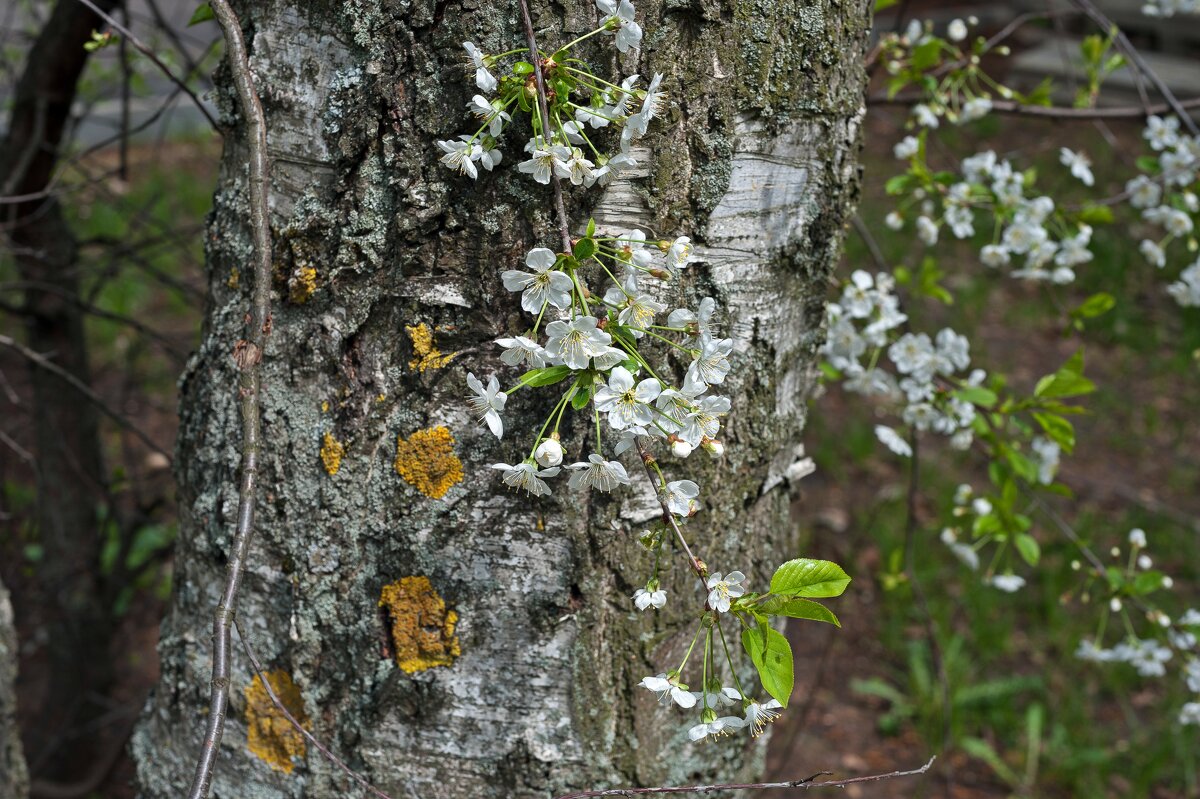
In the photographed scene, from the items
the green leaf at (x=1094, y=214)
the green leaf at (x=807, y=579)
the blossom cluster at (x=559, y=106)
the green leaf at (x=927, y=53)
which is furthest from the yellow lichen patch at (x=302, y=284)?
the green leaf at (x=1094, y=214)

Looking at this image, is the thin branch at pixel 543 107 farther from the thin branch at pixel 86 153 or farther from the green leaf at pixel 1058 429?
the green leaf at pixel 1058 429

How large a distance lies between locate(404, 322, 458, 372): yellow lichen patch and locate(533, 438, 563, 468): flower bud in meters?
0.20

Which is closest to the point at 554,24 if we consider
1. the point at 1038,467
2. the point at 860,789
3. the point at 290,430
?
the point at 290,430

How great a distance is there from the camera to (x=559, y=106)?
108 cm

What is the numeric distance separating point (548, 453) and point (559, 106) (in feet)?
1.27

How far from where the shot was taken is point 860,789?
3.58 metres

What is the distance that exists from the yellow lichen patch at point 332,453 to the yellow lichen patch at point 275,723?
12.4 inches

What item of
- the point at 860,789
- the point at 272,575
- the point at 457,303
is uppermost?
the point at 457,303

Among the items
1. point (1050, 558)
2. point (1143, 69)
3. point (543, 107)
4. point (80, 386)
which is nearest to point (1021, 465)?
point (1143, 69)

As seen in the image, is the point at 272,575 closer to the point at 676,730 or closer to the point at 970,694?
the point at 676,730

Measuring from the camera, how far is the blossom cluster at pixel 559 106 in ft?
3.48

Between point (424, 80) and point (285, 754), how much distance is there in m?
0.94

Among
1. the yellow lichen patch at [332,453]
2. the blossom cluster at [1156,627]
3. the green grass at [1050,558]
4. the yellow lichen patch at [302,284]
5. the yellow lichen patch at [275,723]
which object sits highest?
the yellow lichen patch at [302,284]

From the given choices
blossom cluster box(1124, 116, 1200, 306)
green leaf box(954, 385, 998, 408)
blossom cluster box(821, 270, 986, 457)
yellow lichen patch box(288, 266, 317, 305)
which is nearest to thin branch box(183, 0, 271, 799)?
yellow lichen patch box(288, 266, 317, 305)
